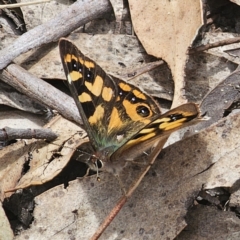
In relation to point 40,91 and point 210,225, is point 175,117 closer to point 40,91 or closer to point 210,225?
point 210,225

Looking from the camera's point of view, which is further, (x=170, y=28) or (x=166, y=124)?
(x=170, y=28)

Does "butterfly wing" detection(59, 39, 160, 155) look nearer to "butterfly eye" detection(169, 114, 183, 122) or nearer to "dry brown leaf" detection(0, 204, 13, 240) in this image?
"butterfly eye" detection(169, 114, 183, 122)

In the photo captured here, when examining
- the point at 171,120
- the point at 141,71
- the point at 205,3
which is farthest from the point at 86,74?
the point at 205,3

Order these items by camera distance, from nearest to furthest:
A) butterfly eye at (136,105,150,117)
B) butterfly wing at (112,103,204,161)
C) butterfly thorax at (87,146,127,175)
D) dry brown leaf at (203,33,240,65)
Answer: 1. butterfly wing at (112,103,204,161)
2. butterfly thorax at (87,146,127,175)
3. butterfly eye at (136,105,150,117)
4. dry brown leaf at (203,33,240,65)

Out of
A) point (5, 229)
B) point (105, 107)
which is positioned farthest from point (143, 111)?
point (5, 229)

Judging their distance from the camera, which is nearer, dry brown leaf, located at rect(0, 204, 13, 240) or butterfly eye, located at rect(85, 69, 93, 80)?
dry brown leaf, located at rect(0, 204, 13, 240)

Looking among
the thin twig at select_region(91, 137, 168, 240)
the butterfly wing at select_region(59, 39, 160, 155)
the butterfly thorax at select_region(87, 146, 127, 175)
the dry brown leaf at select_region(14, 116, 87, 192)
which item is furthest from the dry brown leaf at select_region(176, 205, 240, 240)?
the dry brown leaf at select_region(14, 116, 87, 192)

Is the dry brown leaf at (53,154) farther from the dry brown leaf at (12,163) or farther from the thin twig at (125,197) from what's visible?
the thin twig at (125,197)

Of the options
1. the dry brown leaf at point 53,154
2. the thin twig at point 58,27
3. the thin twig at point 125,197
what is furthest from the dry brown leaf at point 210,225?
the thin twig at point 58,27
